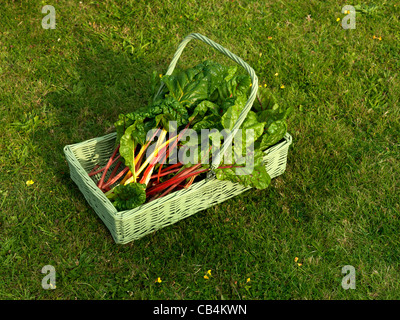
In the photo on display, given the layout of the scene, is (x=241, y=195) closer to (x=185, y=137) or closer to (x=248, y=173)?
(x=248, y=173)

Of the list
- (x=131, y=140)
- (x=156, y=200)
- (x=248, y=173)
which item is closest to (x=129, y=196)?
(x=156, y=200)

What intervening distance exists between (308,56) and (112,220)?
9.47 feet

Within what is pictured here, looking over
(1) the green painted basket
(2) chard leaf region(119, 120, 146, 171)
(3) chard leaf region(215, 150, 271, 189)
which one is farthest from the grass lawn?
(2) chard leaf region(119, 120, 146, 171)

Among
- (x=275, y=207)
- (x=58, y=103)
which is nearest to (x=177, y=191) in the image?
(x=275, y=207)

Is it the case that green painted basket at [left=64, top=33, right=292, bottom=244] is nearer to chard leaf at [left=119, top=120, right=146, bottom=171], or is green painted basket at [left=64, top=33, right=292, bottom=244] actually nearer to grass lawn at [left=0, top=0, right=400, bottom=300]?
grass lawn at [left=0, top=0, right=400, bottom=300]

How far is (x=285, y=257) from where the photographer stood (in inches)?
132

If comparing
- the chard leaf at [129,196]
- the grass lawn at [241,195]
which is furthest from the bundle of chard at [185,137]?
the grass lawn at [241,195]

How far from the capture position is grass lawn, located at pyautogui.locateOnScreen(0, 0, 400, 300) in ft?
10.7

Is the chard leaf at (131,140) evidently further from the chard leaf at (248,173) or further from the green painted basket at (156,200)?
the chard leaf at (248,173)

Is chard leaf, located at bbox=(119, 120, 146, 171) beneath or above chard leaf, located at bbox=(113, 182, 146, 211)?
above

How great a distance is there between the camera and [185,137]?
3.35 meters

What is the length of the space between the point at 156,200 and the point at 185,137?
0.54m

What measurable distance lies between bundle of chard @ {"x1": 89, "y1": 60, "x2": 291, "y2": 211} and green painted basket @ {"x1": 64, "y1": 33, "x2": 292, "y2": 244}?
87 millimetres

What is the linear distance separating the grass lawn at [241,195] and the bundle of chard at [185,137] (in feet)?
1.42
